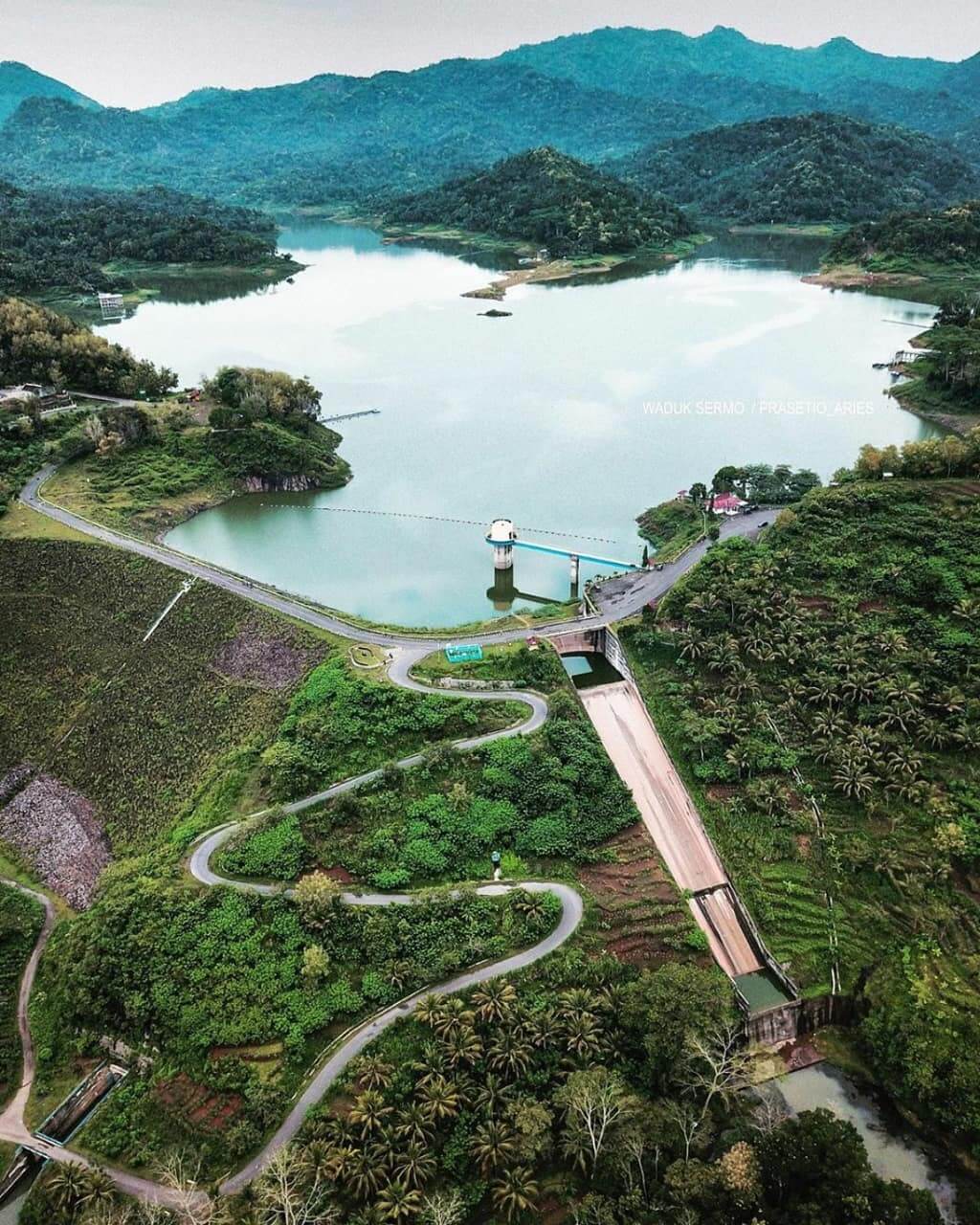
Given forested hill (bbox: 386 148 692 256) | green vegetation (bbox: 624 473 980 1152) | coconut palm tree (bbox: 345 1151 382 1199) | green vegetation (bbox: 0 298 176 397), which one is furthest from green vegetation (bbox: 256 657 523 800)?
forested hill (bbox: 386 148 692 256)

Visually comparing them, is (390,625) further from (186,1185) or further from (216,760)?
(186,1185)

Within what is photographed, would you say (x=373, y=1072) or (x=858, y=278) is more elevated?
(x=858, y=278)

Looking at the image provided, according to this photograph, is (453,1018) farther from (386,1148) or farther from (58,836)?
(58,836)

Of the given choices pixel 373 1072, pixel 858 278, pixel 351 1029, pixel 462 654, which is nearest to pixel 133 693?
pixel 462 654

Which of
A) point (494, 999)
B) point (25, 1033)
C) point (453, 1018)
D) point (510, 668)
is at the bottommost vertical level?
point (25, 1033)

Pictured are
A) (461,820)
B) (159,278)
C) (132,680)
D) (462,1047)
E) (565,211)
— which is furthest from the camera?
(565,211)

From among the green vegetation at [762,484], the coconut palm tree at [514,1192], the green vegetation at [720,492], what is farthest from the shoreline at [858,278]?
the coconut palm tree at [514,1192]

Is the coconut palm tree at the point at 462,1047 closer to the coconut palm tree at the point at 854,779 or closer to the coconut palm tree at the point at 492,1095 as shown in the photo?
the coconut palm tree at the point at 492,1095
